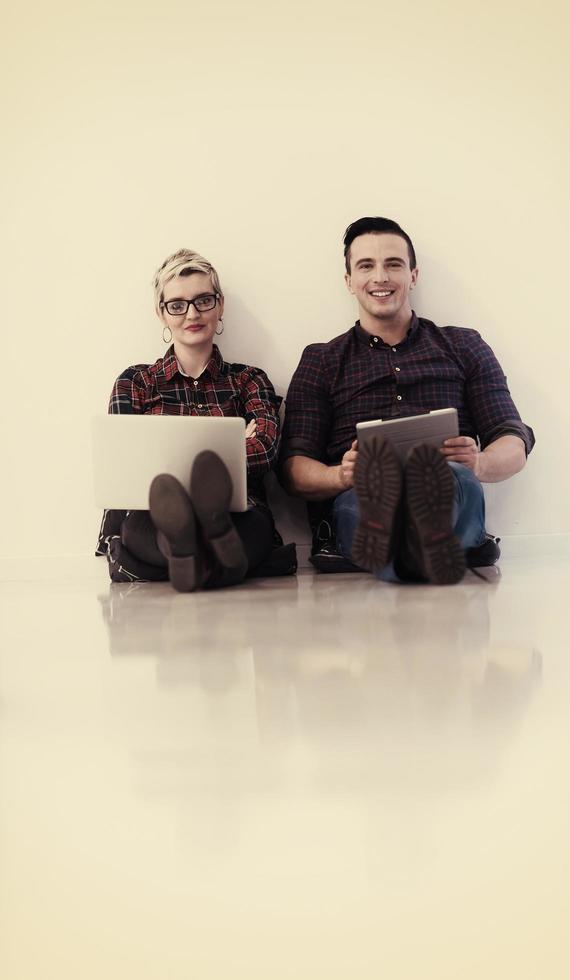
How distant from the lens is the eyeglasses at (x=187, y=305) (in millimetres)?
3012

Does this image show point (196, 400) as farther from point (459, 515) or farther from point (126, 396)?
point (459, 515)

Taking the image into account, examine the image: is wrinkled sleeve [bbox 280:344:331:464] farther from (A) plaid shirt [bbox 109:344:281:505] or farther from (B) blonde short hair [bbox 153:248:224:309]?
(B) blonde short hair [bbox 153:248:224:309]

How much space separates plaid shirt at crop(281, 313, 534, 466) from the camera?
9.78ft

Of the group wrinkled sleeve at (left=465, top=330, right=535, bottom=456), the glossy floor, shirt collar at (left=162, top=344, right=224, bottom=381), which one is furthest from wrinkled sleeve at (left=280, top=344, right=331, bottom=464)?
the glossy floor

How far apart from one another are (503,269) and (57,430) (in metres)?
1.73

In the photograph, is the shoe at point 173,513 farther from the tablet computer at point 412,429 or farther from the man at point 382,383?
the man at point 382,383

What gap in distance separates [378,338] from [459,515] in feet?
2.70

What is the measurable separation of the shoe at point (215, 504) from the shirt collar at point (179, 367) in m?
0.88

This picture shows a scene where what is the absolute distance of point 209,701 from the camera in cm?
124

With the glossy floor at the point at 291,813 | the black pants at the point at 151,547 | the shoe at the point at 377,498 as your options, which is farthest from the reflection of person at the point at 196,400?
the glossy floor at the point at 291,813

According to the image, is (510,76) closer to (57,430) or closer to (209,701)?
(57,430)

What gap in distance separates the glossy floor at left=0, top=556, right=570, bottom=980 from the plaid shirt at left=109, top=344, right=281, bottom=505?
149 cm

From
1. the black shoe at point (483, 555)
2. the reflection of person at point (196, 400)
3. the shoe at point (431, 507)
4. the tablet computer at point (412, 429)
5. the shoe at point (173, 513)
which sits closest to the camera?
the shoe at point (431, 507)

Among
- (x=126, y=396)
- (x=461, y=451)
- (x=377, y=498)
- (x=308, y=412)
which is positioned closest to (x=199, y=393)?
(x=126, y=396)
